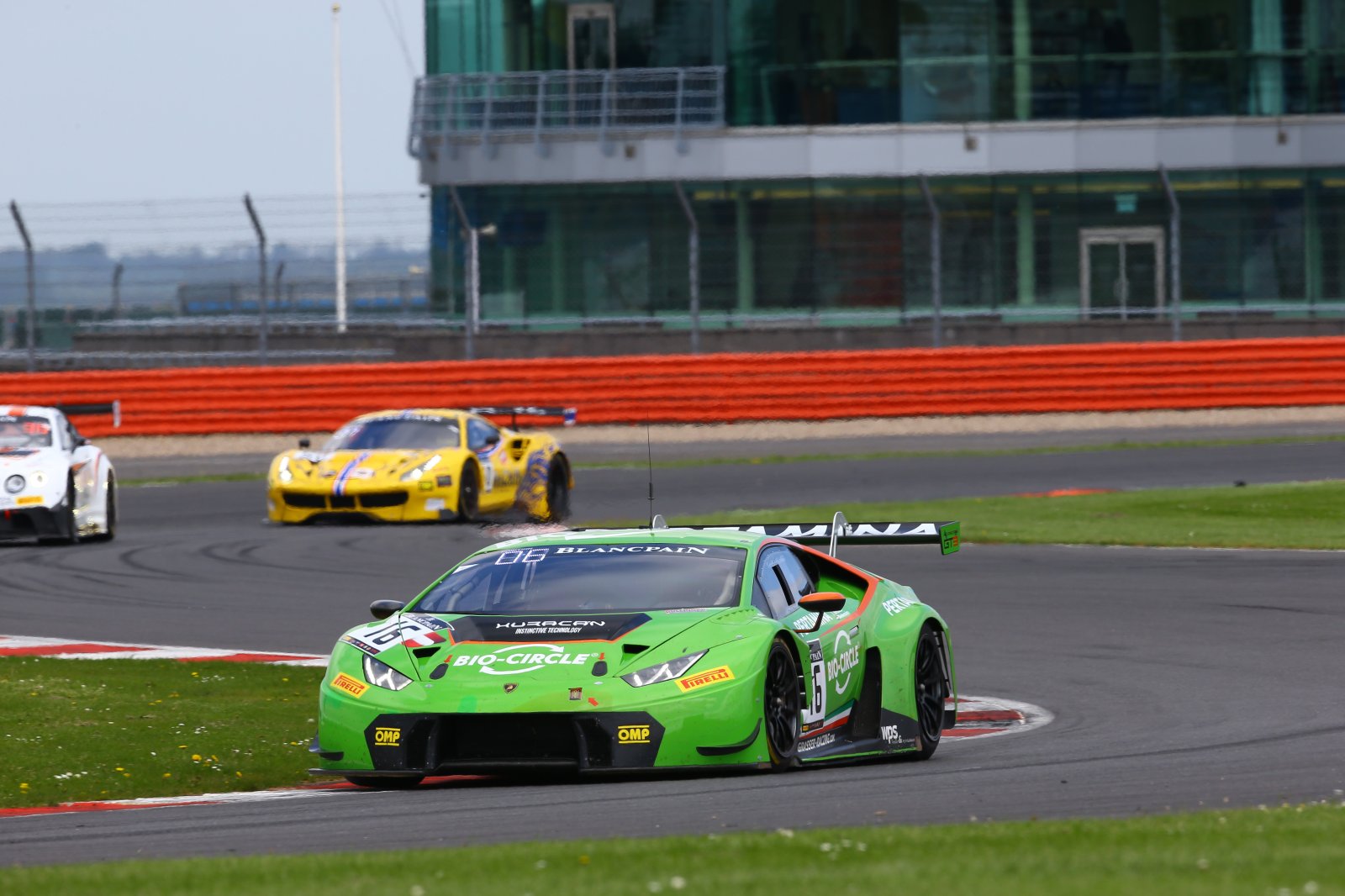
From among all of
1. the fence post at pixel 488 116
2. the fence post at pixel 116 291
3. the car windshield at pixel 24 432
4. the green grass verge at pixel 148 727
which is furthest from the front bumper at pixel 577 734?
the fence post at pixel 488 116

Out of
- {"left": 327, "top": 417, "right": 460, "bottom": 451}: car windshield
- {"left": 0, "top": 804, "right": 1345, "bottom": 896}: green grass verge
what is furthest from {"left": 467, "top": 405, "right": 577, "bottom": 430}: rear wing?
{"left": 0, "top": 804, "right": 1345, "bottom": 896}: green grass verge

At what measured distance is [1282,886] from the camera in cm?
518

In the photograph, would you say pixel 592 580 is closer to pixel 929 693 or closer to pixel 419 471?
pixel 929 693

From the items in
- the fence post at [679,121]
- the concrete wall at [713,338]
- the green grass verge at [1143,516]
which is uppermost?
the fence post at [679,121]

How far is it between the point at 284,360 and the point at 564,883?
97.6 feet

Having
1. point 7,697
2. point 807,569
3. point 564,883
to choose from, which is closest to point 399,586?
point 7,697

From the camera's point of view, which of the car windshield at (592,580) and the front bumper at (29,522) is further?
the front bumper at (29,522)

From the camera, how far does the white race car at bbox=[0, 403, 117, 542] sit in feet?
60.5

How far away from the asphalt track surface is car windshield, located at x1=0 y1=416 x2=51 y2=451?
105 centimetres

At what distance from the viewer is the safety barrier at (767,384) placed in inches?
1129

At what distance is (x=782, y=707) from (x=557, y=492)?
13425 mm

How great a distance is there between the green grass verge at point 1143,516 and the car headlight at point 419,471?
1.85m

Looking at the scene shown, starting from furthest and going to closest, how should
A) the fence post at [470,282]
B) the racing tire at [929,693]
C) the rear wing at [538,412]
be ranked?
the fence post at [470,282] < the rear wing at [538,412] < the racing tire at [929,693]

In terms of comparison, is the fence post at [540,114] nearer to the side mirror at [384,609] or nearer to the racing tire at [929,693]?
the racing tire at [929,693]
